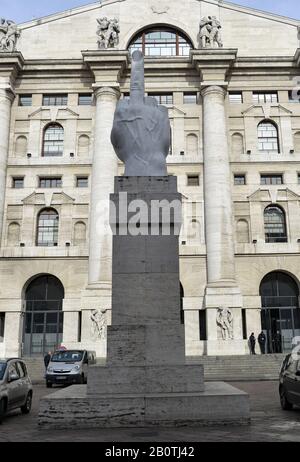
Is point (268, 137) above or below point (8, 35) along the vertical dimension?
below

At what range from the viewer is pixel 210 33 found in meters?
37.7

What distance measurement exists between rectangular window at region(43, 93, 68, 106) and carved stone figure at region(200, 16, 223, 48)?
1121cm

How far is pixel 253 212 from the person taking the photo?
35.3 metres

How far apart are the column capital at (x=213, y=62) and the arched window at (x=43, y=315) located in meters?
18.3

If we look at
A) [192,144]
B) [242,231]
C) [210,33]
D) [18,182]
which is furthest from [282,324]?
[210,33]

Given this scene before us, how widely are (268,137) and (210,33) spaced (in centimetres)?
897

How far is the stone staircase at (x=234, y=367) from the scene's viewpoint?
2530cm

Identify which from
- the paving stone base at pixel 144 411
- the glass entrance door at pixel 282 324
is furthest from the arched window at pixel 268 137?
the paving stone base at pixel 144 411

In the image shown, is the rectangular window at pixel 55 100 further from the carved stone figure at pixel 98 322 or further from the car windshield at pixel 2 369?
the car windshield at pixel 2 369

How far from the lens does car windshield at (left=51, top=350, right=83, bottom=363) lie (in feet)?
75.4

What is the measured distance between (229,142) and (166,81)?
22.3 feet

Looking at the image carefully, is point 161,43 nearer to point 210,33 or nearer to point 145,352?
point 210,33

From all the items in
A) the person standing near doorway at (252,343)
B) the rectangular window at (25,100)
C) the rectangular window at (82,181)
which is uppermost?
the rectangular window at (25,100)
